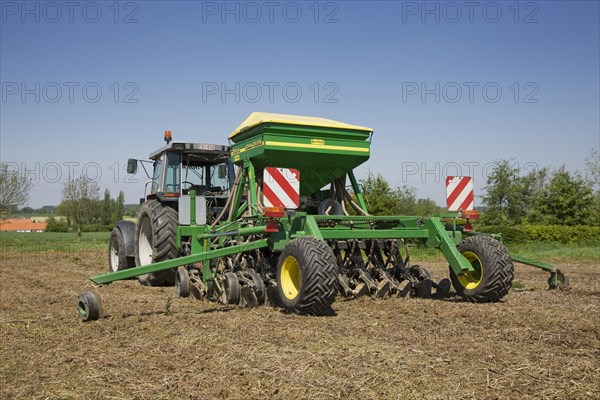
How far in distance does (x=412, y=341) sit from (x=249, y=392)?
1639 mm

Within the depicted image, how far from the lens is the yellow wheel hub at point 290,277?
626cm

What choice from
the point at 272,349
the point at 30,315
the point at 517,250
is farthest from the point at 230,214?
the point at 517,250

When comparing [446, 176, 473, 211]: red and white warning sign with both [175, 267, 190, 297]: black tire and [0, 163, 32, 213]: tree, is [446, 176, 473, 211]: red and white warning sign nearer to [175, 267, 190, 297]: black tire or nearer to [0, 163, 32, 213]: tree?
[175, 267, 190, 297]: black tire

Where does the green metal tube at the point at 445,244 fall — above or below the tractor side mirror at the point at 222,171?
below

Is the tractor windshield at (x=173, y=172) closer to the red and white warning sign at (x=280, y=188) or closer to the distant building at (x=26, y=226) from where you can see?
the red and white warning sign at (x=280, y=188)

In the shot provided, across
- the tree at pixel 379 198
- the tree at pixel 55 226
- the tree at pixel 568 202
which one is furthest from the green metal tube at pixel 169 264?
the tree at pixel 55 226

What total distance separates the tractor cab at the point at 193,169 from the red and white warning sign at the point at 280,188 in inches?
137

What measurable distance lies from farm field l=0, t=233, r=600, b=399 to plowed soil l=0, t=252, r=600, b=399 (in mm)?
11

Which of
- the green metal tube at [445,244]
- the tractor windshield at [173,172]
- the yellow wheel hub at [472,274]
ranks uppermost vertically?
the tractor windshield at [173,172]

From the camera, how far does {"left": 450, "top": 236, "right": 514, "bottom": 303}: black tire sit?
260 inches

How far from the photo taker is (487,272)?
6.64 metres

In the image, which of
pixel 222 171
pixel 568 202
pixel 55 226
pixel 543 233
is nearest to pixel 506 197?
pixel 568 202

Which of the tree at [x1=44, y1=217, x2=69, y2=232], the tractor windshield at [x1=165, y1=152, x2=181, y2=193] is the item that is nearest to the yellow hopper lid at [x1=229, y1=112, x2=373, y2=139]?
the tractor windshield at [x1=165, y1=152, x2=181, y2=193]

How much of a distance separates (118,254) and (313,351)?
Answer: 7374 mm
